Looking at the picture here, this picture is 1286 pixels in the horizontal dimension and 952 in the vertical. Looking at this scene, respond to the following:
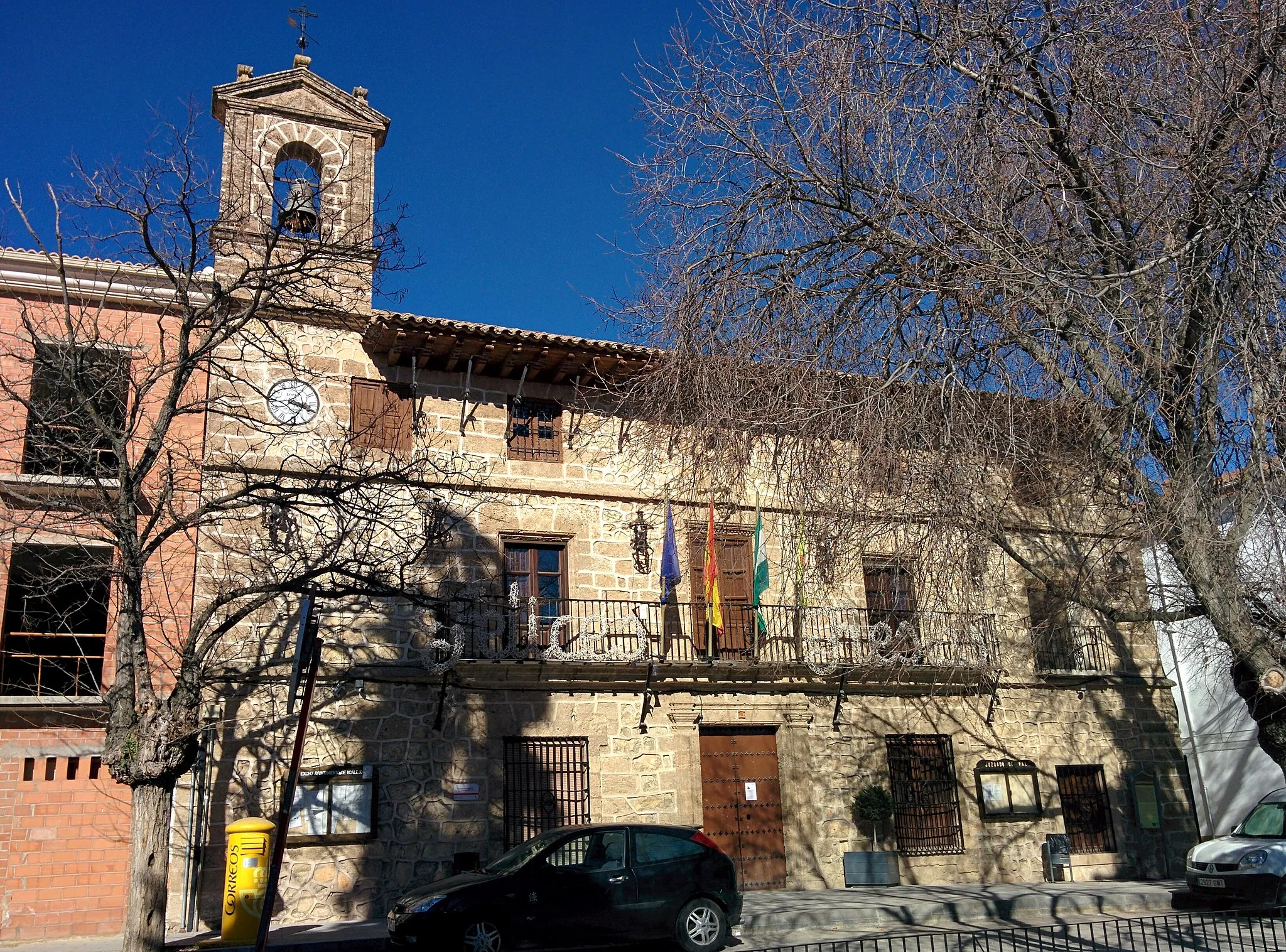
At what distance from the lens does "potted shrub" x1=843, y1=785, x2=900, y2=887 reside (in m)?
16.0

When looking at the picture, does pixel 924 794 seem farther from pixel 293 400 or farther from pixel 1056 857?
pixel 293 400

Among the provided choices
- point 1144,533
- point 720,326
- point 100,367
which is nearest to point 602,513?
point 100,367

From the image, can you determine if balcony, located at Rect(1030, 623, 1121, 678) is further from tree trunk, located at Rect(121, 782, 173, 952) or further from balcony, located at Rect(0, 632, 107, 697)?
balcony, located at Rect(0, 632, 107, 697)

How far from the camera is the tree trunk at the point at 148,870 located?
9016 millimetres

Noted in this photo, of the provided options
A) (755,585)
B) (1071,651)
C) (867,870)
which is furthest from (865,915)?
(1071,651)

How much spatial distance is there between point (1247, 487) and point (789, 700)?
1043 centimetres

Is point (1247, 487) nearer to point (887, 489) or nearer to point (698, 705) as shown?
point (887, 489)

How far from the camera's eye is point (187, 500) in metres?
14.5

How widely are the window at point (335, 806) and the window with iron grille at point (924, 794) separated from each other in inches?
325

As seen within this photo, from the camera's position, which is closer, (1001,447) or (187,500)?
(1001,447)

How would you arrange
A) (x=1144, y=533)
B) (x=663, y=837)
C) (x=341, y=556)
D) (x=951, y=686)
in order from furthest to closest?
(x=951, y=686) → (x=341, y=556) → (x=663, y=837) → (x=1144, y=533)

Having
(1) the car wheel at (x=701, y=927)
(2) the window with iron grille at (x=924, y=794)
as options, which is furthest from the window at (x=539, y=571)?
(1) the car wheel at (x=701, y=927)

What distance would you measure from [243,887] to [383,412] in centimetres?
677

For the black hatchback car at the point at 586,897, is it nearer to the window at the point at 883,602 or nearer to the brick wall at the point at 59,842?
the brick wall at the point at 59,842
